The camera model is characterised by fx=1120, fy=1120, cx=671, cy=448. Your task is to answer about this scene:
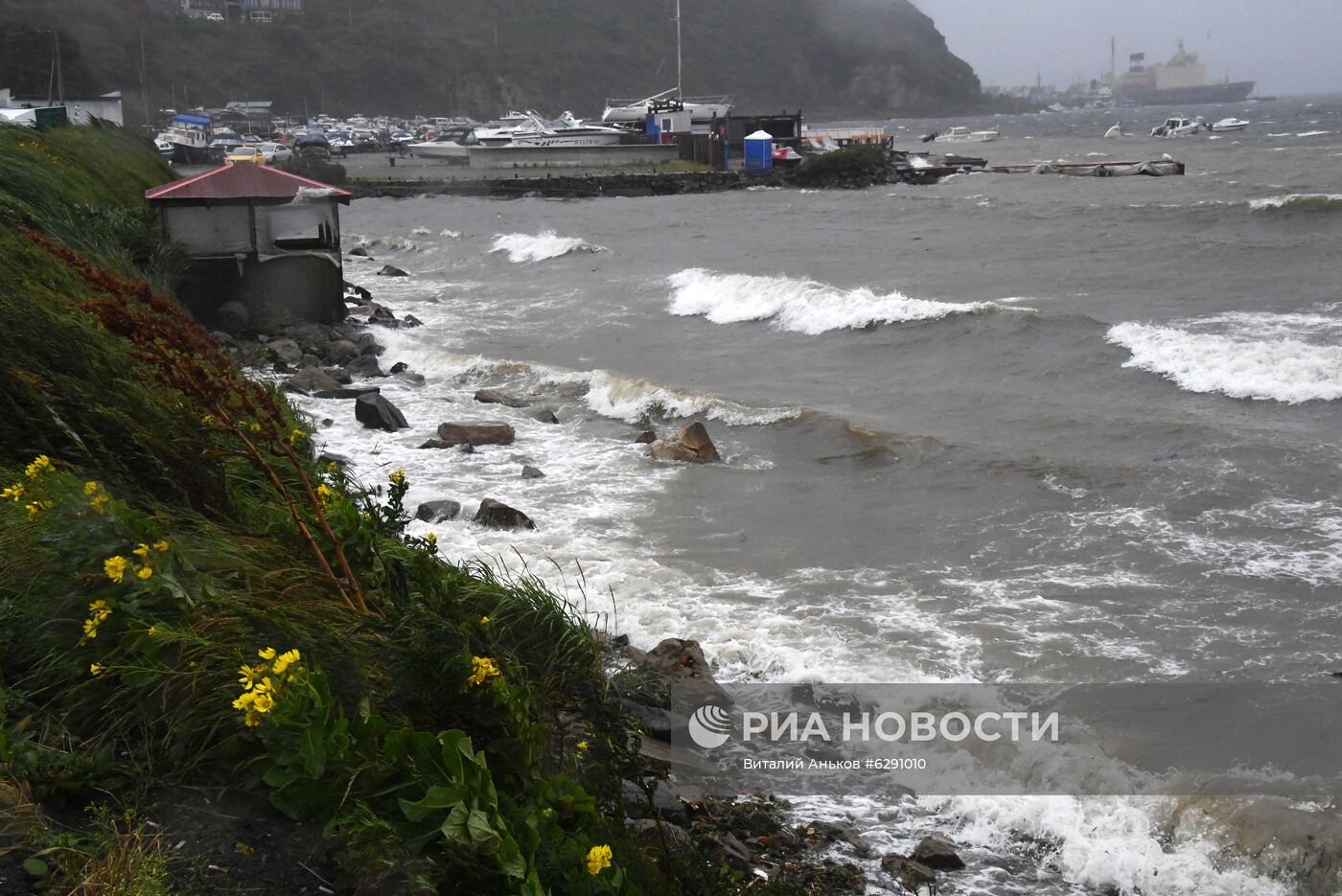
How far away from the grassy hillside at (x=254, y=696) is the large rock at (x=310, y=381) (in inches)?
336

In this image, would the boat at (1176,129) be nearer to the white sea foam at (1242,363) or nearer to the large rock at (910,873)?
the white sea foam at (1242,363)

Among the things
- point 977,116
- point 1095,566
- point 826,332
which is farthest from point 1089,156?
point 977,116

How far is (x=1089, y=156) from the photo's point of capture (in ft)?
225

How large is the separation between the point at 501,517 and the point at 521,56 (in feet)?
459

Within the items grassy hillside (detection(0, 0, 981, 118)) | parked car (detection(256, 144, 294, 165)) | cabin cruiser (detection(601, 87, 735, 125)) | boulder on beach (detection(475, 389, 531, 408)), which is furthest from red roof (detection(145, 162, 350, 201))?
grassy hillside (detection(0, 0, 981, 118))

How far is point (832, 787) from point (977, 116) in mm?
192215

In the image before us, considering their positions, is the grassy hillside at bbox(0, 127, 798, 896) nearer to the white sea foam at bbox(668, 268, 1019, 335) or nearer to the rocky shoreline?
the rocky shoreline

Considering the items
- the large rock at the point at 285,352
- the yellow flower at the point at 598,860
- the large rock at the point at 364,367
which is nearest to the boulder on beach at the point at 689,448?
the large rock at the point at 364,367

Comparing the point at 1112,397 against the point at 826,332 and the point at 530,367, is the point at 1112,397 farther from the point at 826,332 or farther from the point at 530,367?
the point at 530,367

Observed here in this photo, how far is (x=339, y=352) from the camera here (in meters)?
16.0

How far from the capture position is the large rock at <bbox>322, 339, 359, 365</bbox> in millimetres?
15852

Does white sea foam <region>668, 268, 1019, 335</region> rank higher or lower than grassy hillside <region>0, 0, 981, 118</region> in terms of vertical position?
lower

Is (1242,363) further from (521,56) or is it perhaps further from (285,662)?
(521,56)

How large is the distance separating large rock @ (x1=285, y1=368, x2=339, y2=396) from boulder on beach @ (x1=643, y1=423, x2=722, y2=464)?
15.7ft
